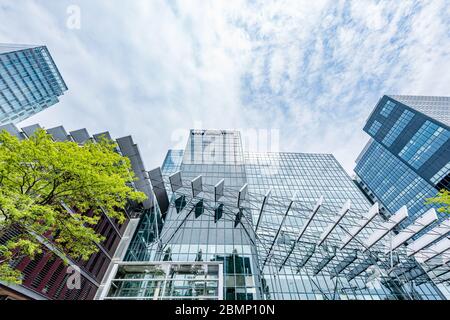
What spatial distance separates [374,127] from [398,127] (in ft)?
41.2

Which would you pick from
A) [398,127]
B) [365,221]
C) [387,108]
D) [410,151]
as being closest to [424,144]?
[410,151]

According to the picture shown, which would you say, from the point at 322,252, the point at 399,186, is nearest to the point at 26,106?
the point at 322,252

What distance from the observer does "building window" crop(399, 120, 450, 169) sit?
65125 millimetres

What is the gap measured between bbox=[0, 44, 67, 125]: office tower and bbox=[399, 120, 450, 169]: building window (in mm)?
159936

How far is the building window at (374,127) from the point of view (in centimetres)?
9031

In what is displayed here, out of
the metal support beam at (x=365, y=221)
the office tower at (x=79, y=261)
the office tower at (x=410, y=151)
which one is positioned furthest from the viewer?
the office tower at (x=410, y=151)

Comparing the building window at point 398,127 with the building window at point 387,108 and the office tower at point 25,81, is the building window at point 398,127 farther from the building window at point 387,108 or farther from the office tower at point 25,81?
the office tower at point 25,81

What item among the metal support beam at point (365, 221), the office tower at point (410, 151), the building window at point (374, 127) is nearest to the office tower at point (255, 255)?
the metal support beam at point (365, 221)

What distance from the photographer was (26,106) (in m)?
95.7

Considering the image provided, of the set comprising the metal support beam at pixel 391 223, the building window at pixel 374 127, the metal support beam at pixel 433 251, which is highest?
the building window at pixel 374 127

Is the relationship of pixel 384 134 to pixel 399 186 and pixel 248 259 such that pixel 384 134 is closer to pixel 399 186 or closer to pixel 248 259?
pixel 399 186

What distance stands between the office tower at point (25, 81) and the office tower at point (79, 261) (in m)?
94.8

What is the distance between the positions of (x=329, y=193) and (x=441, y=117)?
67.6 metres

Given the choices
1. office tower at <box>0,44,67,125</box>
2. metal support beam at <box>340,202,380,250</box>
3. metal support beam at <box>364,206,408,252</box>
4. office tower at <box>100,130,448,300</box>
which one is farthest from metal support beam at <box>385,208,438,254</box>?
office tower at <box>0,44,67,125</box>
